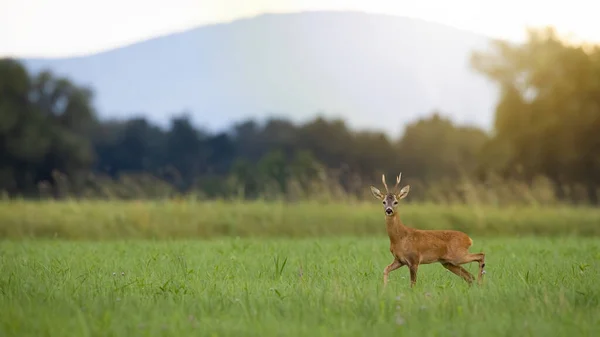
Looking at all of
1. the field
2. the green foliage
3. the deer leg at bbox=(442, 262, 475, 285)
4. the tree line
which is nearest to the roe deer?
the deer leg at bbox=(442, 262, 475, 285)

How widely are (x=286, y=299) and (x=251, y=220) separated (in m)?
13.0

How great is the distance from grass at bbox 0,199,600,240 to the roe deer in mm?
10810

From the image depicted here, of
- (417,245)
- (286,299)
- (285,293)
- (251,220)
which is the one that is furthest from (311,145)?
(286,299)

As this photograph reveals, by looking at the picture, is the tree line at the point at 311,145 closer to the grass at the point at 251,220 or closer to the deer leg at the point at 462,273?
the grass at the point at 251,220

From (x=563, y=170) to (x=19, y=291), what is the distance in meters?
37.7

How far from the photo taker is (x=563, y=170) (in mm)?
42062

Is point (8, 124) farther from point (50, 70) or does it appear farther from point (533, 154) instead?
point (533, 154)

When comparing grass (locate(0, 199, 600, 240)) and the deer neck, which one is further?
grass (locate(0, 199, 600, 240))

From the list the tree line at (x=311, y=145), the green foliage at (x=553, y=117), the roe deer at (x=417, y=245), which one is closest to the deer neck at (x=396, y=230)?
the roe deer at (x=417, y=245)

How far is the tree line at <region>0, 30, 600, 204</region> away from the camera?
4153 cm

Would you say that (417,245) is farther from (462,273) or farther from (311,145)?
(311,145)

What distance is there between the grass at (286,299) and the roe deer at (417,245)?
0.89ft

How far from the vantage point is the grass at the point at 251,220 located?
19.8 meters

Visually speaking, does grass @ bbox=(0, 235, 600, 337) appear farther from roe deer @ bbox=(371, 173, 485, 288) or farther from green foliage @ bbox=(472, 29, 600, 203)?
green foliage @ bbox=(472, 29, 600, 203)
